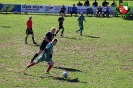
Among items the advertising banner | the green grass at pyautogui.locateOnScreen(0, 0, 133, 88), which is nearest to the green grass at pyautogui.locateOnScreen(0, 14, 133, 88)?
the green grass at pyautogui.locateOnScreen(0, 0, 133, 88)

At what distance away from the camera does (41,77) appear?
1511 centimetres

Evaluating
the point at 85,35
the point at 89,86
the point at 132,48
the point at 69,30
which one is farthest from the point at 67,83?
the point at 69,30

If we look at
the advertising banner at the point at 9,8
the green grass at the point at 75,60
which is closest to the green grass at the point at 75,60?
the green grass at the point at 75,60

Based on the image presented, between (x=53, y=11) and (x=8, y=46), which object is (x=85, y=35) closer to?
(x=8, y=46)

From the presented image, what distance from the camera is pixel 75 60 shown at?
19094 mm

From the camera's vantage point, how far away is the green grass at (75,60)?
14516 mm

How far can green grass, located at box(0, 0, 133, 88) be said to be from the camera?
571 inches

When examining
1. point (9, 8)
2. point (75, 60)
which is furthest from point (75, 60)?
point (9, 8)

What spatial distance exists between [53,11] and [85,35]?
1928cm

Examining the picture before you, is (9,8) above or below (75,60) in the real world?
above

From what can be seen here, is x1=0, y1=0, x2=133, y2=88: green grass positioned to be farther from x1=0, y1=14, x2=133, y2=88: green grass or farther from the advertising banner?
the advertising banner

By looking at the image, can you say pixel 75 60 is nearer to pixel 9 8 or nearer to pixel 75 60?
pixel 75 60

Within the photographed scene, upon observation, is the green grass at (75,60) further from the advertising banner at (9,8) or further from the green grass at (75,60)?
the advertising banner at (9,8)

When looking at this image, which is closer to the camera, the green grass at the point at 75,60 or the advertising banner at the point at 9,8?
the green grass at the point at 75,60
